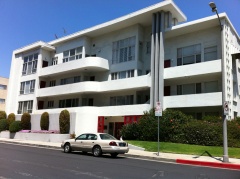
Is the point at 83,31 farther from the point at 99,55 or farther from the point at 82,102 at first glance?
the point at 82,102

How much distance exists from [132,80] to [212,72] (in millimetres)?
8620

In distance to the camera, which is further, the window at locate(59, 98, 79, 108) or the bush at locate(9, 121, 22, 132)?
the window at locate(59, 98, 79, 108)

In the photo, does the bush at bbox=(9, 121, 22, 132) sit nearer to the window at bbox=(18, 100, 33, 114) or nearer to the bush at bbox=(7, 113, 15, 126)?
the bush at bbox=(7, 113, 15, 126)

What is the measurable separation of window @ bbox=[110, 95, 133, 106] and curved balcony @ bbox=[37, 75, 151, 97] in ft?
5.65

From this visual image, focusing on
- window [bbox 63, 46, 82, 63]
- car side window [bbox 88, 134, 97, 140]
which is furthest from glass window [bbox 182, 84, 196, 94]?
window [bbox 63, 46, 82, 63]

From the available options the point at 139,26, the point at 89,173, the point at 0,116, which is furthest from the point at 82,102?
the point at 89,173

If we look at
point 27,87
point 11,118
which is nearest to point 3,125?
point 11,118

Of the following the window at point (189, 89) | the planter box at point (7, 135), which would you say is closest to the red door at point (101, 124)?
the window at point (189, 89)

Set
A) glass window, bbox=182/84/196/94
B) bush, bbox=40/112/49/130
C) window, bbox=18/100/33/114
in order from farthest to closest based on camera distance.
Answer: window, bbox=18/100/33/114 → bush, bbox=40/112/49/130 → glass window, bbox=182/84/196/94

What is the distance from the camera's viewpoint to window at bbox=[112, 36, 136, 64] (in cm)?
3233

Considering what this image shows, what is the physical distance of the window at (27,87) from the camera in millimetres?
41697

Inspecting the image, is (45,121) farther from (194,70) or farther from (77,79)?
(194,70)

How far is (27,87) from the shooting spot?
42.5m

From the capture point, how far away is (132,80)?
30156mm
